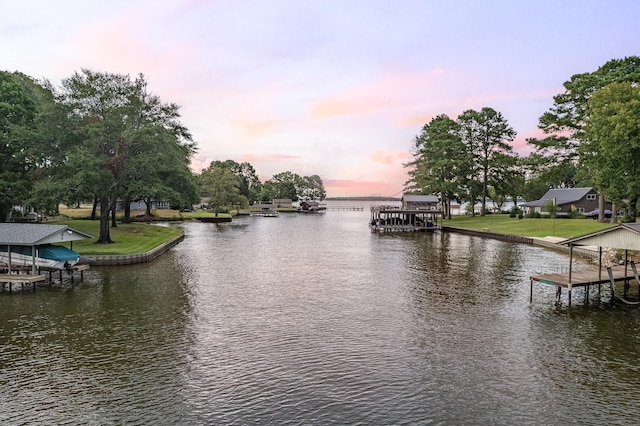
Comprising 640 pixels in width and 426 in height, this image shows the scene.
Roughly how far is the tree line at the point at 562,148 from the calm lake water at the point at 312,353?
24.1 m

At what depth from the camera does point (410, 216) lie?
280 feet

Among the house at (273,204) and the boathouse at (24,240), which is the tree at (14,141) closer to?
the boathouse at (24,240)

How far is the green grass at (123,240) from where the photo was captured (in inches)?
1533

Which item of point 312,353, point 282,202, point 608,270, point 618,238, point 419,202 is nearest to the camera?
point 312,353

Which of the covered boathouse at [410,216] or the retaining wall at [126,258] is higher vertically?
the covered boathouse at [410,216]

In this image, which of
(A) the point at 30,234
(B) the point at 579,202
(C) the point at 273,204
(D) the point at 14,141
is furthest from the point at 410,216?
(C) the point at 273,204

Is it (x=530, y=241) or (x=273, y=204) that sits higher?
(x=273, y=204)

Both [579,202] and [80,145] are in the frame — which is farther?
[579,202]

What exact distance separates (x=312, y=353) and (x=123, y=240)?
3663cm

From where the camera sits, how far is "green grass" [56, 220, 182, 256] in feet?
128

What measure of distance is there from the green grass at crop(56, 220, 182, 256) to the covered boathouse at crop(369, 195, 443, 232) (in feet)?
135

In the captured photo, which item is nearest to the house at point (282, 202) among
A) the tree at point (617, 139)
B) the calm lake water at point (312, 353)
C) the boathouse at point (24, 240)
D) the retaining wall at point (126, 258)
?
the tree at point (617, 139)

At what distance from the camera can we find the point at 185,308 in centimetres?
2316

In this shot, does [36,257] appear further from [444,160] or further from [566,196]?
[566,196]
